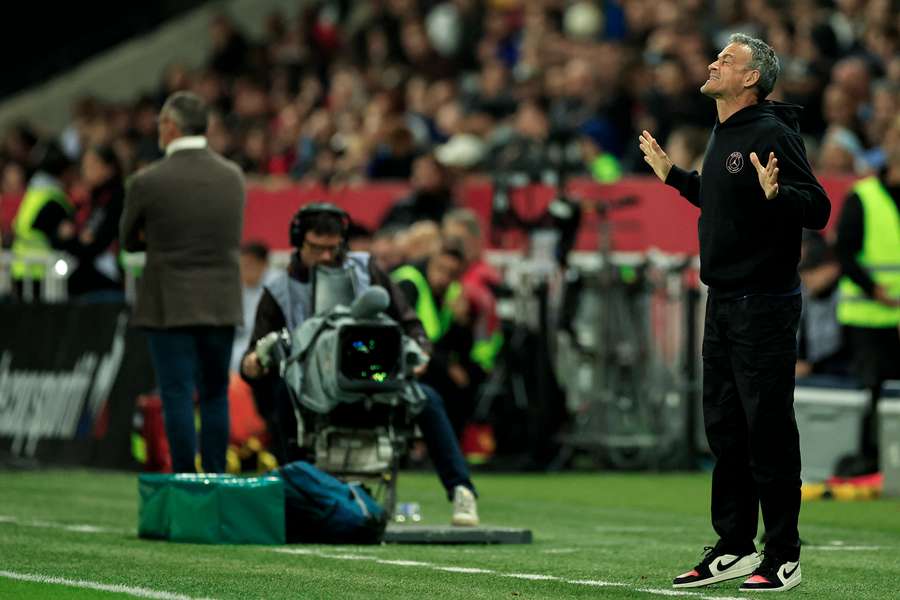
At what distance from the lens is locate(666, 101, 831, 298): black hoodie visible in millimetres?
8531

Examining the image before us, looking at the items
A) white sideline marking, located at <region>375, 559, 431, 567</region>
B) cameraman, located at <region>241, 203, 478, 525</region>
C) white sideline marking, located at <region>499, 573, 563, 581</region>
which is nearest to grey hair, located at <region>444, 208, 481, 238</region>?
cameraman, located at <region>241, 203, 478, 525</region>

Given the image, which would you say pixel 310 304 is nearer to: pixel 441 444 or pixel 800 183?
pixel 441 444

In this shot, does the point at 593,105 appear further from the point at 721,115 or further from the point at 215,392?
the point at 721,115

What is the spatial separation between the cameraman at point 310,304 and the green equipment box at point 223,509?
0.84 metres

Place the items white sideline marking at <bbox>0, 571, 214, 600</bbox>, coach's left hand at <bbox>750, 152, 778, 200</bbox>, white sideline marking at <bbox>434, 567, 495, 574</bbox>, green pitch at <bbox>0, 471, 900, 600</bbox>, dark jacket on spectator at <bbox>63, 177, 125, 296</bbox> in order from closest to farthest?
1. white sideline marking at <bbox>0, 571, 214, 600</bbox>
2. coach's left hand at <bbox>750, 152, 778, 200</bbox>
3. green pitch at <bbox>0, 471, 900, 600</bbox>
4. white sideline marking at <bbox>434, 567, 495, 574</bbox>
5. dark jacket on spectator at <bbox>63, 177, 125, 296</bbox>

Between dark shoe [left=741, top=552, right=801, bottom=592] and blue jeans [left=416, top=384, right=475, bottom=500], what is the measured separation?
10.3 ft

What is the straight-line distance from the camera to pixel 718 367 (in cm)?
874

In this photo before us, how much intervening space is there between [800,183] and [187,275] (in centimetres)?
410

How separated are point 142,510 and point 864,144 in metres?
9.86

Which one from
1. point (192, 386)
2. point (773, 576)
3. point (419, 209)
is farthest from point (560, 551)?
point (419, 209)

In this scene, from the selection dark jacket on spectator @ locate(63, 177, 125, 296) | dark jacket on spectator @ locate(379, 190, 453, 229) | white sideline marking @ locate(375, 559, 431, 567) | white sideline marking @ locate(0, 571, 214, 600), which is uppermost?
dark jacket on spectator @ locate(379, 190, 453, 229)

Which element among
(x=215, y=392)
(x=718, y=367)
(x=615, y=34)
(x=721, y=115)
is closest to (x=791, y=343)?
(x=718, y=367)

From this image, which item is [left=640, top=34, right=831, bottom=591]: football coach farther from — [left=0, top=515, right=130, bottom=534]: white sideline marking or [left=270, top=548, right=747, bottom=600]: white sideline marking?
[left=0, top=515, right=130, bottom=534]: white sideline marking

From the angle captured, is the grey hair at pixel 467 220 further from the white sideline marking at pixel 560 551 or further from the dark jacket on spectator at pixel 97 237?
the white sideline marking at pixel 560 551
